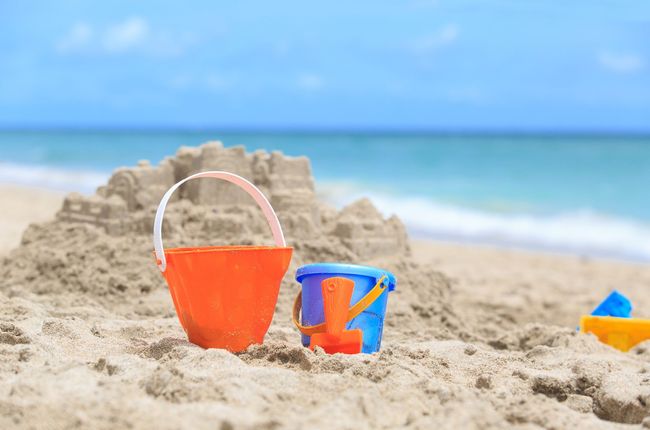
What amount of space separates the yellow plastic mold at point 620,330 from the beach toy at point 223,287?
200cm

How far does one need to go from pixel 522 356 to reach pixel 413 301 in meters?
1.13

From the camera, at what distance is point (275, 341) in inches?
124

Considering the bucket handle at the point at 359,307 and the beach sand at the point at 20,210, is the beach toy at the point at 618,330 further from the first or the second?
the beach sand at the point at 20,210

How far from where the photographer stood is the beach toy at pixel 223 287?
295 centimetres

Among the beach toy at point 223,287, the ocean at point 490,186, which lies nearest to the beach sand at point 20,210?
the ocean at point 490,186

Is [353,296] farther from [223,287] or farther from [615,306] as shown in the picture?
[615,306]

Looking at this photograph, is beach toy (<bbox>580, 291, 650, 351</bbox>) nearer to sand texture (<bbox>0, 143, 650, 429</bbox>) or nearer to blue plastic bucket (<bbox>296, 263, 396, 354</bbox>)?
sand texture (<bbox>0, 143, 650, 429</bbox>)

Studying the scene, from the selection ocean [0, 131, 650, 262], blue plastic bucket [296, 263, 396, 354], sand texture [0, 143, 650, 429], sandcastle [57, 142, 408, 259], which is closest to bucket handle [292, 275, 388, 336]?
blue plastic bucket [296, 263, 396, 354]

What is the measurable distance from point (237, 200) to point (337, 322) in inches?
85.2

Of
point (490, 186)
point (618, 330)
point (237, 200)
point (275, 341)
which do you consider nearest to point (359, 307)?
point (275, 341)

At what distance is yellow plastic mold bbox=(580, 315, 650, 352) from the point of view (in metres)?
4.22

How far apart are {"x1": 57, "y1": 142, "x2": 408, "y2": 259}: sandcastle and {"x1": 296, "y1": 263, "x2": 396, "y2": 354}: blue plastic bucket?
170 centimetres

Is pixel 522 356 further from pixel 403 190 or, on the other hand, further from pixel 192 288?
pixel 403 190

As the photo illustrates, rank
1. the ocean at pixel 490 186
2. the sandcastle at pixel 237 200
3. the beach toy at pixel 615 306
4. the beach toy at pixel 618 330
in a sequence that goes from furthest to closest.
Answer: the ocean at pixel 490 186 → the sandcastle at pixel 237 200 → the beach toy at pixel 615 306 → the beach toy at pixel 618 330
